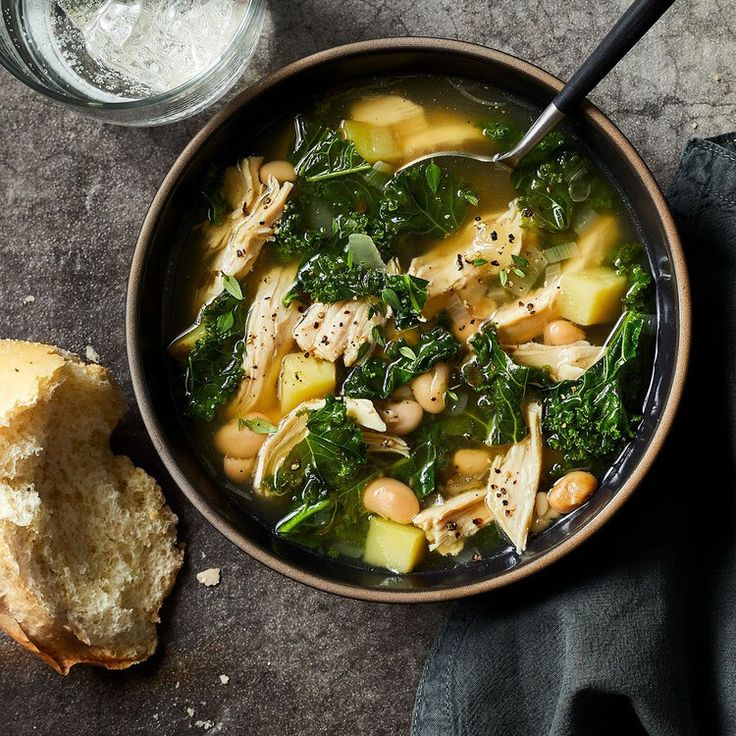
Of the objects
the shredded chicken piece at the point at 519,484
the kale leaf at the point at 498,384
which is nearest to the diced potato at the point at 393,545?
the shredded chicken piece at the point at 519,484

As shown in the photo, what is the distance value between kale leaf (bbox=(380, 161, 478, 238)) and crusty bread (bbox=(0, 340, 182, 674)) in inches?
41.1

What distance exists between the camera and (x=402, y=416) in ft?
8.79

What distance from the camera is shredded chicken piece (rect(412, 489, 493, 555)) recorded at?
2674 millimetres

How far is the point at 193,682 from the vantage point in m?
3.06

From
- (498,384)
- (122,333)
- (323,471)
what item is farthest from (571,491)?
(122,333)

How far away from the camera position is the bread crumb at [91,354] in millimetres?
3033

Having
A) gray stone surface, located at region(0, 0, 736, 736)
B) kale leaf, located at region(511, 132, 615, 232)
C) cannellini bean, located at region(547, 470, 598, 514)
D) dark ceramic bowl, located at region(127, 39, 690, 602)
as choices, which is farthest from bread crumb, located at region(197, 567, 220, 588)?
kale leaf, located at region(511, 132, 615, 232)

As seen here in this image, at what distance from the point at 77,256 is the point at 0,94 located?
0.60 m

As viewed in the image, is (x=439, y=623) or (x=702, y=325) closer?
(x=702, y=325)

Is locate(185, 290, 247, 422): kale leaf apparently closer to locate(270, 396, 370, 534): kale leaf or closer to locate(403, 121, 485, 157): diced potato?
locate(270, 396, 370, 534): kale leaf

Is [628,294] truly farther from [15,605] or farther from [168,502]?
[15,605]

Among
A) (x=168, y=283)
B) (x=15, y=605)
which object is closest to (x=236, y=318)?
(x=168, y=283)

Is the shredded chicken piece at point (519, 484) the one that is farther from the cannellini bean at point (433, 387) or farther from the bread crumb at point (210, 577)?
the bread crumb at point (210, 577)

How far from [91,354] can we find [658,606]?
1.96 m
